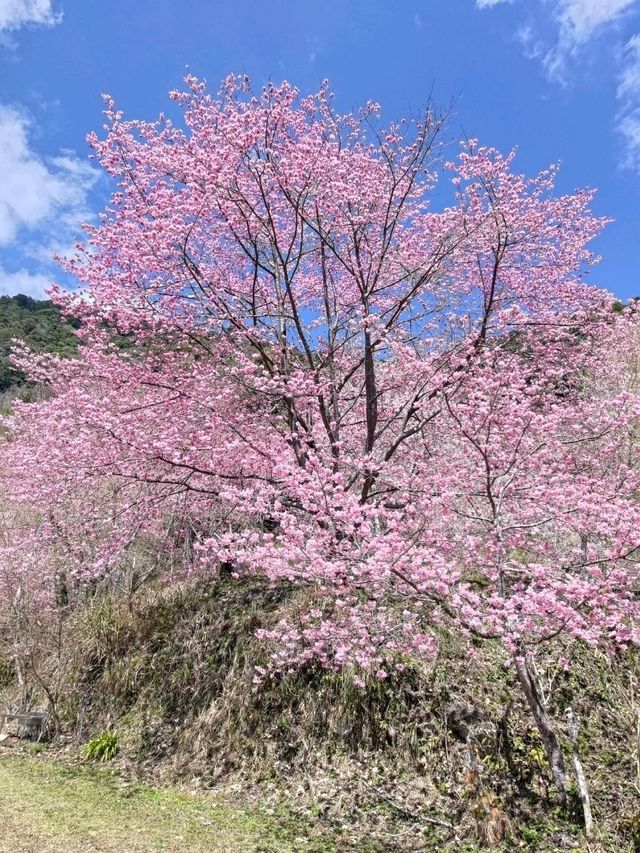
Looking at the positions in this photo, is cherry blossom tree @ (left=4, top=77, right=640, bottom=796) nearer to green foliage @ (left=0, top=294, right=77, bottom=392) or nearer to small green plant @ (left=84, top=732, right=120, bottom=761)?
small green plant @ (left=84, top=732, right=120, bottom=761)

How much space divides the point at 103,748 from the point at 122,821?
6.50ft

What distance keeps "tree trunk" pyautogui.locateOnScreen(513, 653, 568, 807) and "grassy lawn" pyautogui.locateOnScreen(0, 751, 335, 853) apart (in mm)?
2096

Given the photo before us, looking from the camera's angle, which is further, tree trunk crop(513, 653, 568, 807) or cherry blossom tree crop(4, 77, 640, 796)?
cherry blossom tree crop(4, 77, 640, 796)

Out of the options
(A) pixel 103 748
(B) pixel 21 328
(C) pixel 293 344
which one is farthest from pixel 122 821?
(B) pixel 21 328

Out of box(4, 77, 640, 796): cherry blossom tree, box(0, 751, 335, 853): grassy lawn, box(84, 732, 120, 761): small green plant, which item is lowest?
box(0, 751, 335, 853): grassy lawn

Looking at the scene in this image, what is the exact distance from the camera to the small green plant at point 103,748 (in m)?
7.04

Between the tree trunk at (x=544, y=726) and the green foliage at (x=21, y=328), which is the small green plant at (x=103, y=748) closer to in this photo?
the tree trunk at (x=544, y=726)

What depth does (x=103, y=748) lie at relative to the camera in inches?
279

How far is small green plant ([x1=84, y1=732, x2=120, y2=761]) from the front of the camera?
23.1ft

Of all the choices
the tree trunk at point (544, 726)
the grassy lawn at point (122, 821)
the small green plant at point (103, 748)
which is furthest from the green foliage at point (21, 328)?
the tree trunk at point (544, 726)

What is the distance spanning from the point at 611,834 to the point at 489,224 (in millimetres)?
7039

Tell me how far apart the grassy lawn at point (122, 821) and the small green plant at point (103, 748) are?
47cm

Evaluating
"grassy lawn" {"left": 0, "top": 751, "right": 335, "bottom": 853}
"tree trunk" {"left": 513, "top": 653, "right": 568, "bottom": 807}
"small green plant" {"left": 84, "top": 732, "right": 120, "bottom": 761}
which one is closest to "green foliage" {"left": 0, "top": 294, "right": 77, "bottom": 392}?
"small green plant" {"left": 84, "top": 732, "right": 120, "bottom": 761}

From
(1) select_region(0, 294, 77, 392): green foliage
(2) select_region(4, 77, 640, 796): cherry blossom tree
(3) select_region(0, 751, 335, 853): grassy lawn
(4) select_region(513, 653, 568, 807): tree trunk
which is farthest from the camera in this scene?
(1) select_region(0, 294, 77, 392): green foliage
